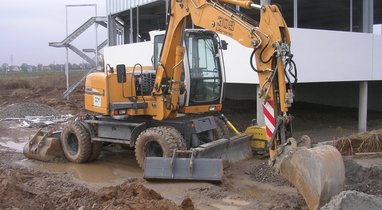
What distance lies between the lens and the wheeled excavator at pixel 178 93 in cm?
771

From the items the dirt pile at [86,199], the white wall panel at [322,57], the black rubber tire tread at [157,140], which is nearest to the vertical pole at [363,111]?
the white wall panel at [322,57]

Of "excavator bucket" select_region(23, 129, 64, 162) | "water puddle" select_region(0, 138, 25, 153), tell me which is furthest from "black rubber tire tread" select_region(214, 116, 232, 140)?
"water puddle" select_region(0, 138, 25, 153)

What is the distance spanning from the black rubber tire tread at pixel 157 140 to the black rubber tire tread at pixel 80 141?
1680 millimetres

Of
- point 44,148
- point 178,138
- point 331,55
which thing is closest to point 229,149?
point 178,138

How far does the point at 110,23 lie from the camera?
2352 centimetres

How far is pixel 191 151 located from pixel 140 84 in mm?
2267

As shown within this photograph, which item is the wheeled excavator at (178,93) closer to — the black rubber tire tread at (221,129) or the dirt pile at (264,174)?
the black rubber tire tread at (221,129)

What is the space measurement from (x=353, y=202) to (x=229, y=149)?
4518mm

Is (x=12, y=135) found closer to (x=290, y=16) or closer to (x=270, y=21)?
(x=270, y=21)

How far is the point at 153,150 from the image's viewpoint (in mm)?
9414

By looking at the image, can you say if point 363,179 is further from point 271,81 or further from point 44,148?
point 44,148

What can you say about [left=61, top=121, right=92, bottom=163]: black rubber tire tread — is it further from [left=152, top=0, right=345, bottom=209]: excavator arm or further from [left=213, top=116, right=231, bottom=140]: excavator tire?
[left=213, top=116, right=231, bottom=140]: excavator tire

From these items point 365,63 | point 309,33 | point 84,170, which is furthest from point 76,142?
point 365,63

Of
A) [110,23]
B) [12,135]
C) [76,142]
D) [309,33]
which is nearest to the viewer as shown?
[76,142]
